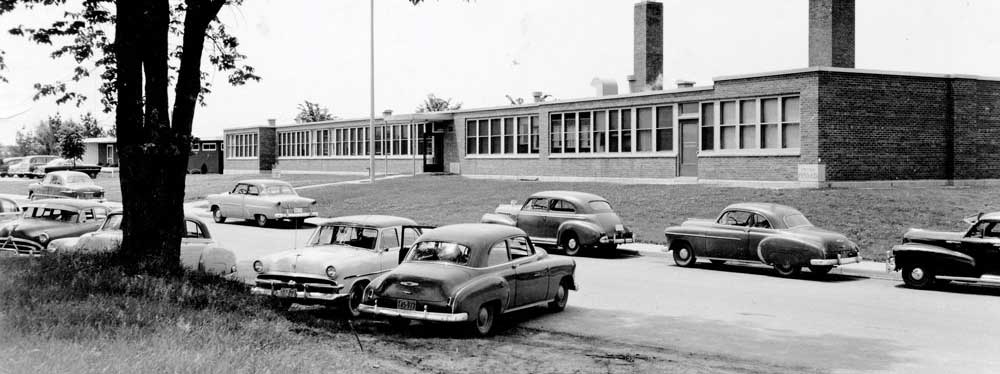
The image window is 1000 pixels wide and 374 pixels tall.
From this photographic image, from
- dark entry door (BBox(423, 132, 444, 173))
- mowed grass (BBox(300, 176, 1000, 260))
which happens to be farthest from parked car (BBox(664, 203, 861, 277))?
dark entry door (BBox(423, 132, 444, 173))

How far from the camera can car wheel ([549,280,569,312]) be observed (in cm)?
1148

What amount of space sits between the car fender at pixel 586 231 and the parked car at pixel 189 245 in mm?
7856

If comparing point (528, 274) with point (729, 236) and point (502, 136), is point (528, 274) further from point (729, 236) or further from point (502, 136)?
point (502, 136)

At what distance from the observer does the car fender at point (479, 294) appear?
9.37 m

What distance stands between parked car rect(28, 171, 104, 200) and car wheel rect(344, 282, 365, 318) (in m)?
24.8

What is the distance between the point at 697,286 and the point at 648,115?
20787 millimetres

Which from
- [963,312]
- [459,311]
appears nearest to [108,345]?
[459,311]

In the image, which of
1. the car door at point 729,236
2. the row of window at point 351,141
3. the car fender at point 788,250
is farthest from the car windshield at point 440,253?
the row of window at point 351,141

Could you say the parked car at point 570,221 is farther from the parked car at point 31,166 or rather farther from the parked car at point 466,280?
the parked car at point 31,166

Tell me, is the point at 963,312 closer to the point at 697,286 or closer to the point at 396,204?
the point at 697,286

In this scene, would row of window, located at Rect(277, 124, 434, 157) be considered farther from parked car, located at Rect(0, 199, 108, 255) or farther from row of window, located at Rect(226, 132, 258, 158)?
parked car, located at Rect(0, 199, 108, 255)

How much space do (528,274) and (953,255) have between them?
733 centimetres

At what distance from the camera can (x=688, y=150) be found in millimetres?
32688

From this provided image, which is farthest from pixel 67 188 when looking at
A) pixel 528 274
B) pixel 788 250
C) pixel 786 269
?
pixel 788 250
